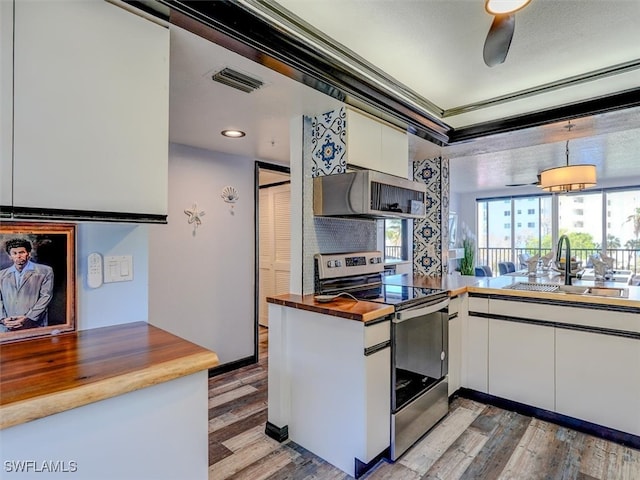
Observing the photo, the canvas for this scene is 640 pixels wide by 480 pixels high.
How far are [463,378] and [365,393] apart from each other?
55.4 inches

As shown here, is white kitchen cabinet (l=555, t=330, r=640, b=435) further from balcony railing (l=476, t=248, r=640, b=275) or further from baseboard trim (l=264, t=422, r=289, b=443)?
balcony railing (l=476, t=248, r=640, b=275)

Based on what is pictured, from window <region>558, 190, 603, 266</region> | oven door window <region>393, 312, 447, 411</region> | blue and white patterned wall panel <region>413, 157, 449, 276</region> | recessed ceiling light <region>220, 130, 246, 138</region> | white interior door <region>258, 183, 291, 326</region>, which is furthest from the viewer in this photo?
window <region>558, 190, 603, 266</region>

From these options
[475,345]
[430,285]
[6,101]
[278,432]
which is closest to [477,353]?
[475,345]

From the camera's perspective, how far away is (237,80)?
6.05ft

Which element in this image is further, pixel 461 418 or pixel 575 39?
pixel 461 418

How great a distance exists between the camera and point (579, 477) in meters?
1.91

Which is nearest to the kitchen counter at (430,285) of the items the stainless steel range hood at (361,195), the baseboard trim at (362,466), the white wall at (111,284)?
the stainless steel range hood at (361,195)

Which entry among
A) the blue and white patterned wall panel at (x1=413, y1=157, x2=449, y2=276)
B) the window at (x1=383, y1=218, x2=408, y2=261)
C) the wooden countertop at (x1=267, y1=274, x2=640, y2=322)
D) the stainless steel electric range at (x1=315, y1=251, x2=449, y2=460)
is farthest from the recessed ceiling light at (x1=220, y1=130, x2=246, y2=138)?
the window at (x1=383, y1=218, x2=408, y2=261)

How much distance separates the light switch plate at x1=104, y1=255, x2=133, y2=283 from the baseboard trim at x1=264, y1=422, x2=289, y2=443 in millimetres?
1377

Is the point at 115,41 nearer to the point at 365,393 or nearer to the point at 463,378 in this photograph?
the point at 365,393

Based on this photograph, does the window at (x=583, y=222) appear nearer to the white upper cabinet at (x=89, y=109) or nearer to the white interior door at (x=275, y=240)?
the white interior door at (x=275, y=240)

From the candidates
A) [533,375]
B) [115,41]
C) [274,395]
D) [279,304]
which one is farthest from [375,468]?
[115,41]

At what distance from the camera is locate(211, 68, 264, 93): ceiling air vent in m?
1.77

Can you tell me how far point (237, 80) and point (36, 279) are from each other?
4.20ft
